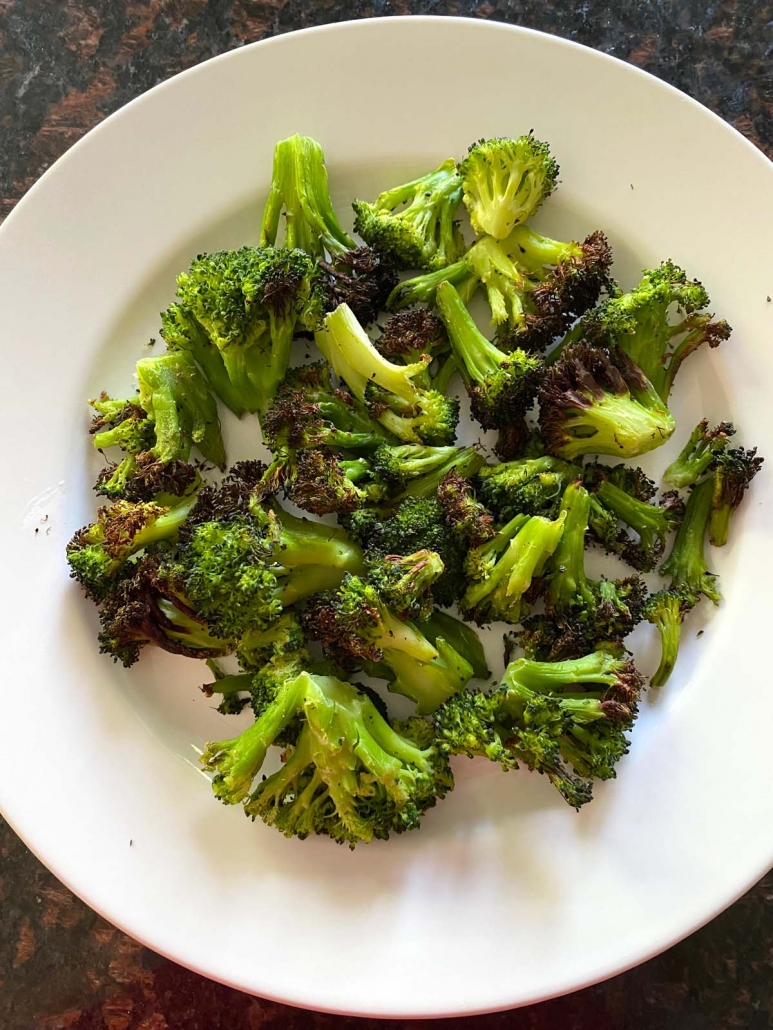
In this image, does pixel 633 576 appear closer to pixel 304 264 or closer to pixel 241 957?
pixel 304 264

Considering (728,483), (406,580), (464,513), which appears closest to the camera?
(406,580)

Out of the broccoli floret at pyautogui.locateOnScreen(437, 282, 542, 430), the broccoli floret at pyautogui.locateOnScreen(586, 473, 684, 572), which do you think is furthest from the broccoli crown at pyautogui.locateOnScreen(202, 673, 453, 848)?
the broccoli floret at pyautogui.locateOnScreen(437, 282, 542, 430)

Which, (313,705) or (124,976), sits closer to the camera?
(313,705)

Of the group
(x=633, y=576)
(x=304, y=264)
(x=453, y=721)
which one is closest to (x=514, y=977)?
(x=453, y=721)

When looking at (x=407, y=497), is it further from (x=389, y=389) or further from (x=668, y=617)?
(x=668, y=617)

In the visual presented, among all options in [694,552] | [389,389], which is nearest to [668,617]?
[694,552]

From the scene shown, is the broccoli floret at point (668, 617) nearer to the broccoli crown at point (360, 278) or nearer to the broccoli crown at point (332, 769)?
the broccoli crown at point (332, 769)

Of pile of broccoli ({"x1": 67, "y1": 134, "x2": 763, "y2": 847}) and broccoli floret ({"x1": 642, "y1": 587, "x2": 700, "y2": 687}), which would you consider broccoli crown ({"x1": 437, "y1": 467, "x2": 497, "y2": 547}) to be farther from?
broccoli floret ({"x1": 642, "y1": 587, "x2": 700, "y2": 687})
